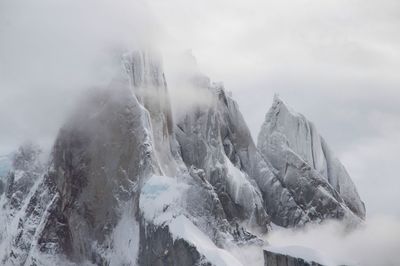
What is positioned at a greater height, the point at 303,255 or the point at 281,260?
the point at 303,255

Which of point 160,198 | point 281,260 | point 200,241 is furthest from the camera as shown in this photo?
point 160,198

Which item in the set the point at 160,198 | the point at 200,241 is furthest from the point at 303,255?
the point at 160,198

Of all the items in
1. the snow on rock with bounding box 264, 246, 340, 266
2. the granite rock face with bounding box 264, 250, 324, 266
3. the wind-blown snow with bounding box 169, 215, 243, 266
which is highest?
the snow on rock with bounding box 264, 246, 340, 266

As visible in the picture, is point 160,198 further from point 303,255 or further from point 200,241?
point 303,255

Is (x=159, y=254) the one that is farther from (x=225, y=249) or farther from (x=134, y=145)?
(x=134, y=145)

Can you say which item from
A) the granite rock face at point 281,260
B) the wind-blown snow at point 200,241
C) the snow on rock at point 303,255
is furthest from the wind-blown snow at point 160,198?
the snow on rock at point 303,255

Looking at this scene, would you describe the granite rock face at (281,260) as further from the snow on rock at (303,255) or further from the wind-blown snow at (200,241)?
the wind-blown snow at (200,241)

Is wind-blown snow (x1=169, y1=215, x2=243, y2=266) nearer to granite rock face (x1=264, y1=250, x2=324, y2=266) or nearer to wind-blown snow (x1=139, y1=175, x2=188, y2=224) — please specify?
wind-blown snow (x1=139, y1=175, x2=188, y2=224)

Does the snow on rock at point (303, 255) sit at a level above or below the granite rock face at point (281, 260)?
above

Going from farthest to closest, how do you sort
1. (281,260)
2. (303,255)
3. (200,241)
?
(200,241) < (281,260) < (303,255)

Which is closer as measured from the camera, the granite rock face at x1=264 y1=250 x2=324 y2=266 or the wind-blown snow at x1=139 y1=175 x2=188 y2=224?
the granite rock face at x1=264 y1=250 x2=324 y2=266

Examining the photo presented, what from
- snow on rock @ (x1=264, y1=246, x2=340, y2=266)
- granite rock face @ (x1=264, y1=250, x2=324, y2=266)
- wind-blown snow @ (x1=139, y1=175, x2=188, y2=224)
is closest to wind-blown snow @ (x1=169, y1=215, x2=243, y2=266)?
wind-blown snow @ (x1=139, y1=175, x2=188, y2=224)

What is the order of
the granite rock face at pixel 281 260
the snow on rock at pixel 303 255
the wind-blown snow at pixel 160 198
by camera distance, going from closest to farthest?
the snow on rock at pixel 303 255 → the granite rock face at pixel 281 260 → the wind-blown snow at pixel 160 198
